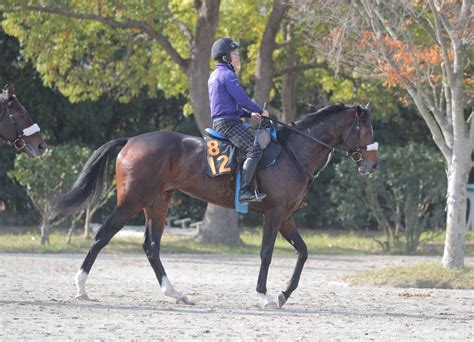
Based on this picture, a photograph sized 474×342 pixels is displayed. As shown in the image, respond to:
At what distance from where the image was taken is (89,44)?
922 inches

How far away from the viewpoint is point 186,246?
21562mm

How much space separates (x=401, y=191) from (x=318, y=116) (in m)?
9.60

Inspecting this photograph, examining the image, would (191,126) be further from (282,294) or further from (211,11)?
(282,294)

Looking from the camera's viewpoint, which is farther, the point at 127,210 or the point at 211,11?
the point at 211,11

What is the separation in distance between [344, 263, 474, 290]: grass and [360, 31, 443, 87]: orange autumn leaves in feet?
9.55

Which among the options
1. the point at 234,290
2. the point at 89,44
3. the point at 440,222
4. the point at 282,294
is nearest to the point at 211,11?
the point at 89,44

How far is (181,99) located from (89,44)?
4809 mm

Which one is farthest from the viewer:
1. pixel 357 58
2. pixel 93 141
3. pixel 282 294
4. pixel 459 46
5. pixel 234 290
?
pixel 93 141

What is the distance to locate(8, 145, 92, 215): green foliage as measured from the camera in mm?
20500

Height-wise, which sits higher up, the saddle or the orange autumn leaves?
the orange autumn leaves

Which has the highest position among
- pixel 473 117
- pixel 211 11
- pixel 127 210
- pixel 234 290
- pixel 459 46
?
pixel 211 11

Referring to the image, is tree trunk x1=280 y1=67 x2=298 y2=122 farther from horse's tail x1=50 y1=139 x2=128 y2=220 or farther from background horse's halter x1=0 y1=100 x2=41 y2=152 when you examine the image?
background horse's halter x1=0 y1=100 x2=41 y2=152

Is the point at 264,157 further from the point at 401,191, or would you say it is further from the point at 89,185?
the point at 401,191

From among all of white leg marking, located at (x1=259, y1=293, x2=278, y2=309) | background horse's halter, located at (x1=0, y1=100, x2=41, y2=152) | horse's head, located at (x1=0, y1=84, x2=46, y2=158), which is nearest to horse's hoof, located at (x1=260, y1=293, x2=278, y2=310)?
white leg marking, located at (x1=259, y1=293, x2=278, y2=309)
